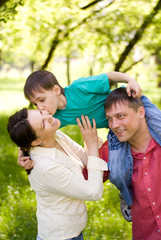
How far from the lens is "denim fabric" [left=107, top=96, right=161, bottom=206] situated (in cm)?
250

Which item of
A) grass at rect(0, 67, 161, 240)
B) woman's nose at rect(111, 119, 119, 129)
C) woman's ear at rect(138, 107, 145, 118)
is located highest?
woman's ear at rect(138, 107, 145, 118)

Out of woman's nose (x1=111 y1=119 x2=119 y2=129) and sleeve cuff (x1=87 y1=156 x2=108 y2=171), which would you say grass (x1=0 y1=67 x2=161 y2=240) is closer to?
sleeve cuff (x1=87 y1=156 x2=108 y2=171)

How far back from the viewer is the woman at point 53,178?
7.23 ft

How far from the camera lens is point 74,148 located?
2.88 m

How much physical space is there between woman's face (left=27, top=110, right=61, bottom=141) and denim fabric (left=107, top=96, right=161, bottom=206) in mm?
595

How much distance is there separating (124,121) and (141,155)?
0.35 metres

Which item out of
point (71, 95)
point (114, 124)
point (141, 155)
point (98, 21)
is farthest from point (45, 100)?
point (98, 21)

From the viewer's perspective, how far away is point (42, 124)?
227cm

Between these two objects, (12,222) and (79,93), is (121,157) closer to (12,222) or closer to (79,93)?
A: (79,93)

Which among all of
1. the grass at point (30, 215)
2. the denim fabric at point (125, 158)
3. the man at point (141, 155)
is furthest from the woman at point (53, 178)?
the grass at point (30, 215)

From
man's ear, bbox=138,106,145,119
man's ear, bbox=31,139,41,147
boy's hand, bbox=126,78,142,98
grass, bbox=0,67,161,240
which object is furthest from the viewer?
grass, bbox=0,67,161,240

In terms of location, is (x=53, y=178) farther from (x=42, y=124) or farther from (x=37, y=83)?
(x=37, y=83)

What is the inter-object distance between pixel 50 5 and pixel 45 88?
199 inches

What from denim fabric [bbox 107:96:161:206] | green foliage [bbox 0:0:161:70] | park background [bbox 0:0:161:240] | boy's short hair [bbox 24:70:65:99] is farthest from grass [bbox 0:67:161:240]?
green foliage [bbox 0:0:161:70]
